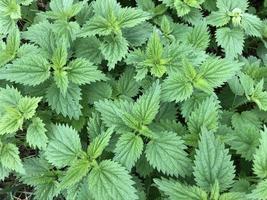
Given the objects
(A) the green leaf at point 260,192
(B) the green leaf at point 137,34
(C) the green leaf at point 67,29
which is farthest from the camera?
(B) the green leaf at point 137,34

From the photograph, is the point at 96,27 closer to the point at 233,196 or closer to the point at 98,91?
the point at 98,91

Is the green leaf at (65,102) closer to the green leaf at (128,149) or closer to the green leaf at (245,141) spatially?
the green leaf at (128,149)

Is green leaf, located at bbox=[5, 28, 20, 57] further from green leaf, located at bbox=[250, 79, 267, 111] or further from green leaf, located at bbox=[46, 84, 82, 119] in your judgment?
green leaf, located at bbox=[250, 79, 267, 111]

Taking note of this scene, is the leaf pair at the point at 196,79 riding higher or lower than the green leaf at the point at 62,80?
higher

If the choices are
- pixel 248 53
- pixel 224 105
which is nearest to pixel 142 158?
pixel 224 105

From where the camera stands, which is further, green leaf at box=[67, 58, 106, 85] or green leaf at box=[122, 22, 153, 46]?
green leaf at box=[122, 22, 153, 46]

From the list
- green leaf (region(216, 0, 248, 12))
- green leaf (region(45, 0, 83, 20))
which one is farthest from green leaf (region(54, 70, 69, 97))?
green leaf (region(216, 0, 248, 12))

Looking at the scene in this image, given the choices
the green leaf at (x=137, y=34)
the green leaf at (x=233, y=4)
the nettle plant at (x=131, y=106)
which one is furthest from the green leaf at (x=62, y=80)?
the green leaf at (x=233, y=4)
